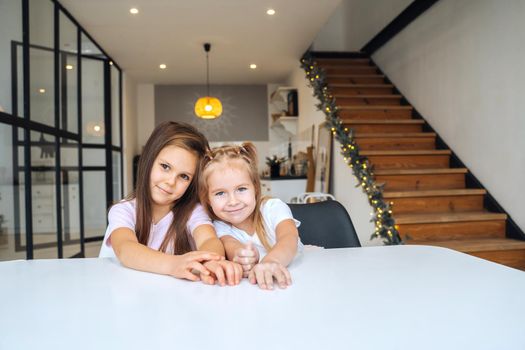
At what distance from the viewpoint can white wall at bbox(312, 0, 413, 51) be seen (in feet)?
17.9

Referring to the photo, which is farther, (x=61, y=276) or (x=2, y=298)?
(x=61, y=276)

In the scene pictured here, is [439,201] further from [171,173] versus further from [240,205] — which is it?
[171,173]

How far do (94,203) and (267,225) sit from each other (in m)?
4.50

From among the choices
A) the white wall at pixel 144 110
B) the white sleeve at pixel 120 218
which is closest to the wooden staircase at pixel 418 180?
the white sleeve at pixel 120 218

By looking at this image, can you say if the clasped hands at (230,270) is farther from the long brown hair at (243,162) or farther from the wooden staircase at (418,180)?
the wooden staircase at (418,180)

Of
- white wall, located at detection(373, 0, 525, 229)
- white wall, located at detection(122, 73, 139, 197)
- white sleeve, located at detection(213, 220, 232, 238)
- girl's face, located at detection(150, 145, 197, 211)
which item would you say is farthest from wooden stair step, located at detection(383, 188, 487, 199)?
white wall, located at detection(122, 73, 139, 197)

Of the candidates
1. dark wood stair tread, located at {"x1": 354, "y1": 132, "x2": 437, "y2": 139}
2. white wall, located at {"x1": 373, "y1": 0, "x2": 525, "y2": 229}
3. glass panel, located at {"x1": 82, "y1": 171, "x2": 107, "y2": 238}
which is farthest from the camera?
glass panel, located at {"x1": 82, "y1": 171, "x2": 107, "y2": 238}

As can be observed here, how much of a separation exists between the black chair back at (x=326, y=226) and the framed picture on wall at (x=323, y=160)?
3104mm

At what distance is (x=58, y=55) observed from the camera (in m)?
3.81

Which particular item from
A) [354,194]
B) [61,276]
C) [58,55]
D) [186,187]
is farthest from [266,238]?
[58,55]

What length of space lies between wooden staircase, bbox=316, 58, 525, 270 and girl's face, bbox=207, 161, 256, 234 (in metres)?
2.23

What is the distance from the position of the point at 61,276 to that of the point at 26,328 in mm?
→ 271

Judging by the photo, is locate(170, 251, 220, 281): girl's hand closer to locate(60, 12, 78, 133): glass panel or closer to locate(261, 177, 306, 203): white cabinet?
locate(60, 12, 78, 133): glass panel

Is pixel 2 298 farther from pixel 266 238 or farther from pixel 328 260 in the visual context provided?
pixel 266 238
